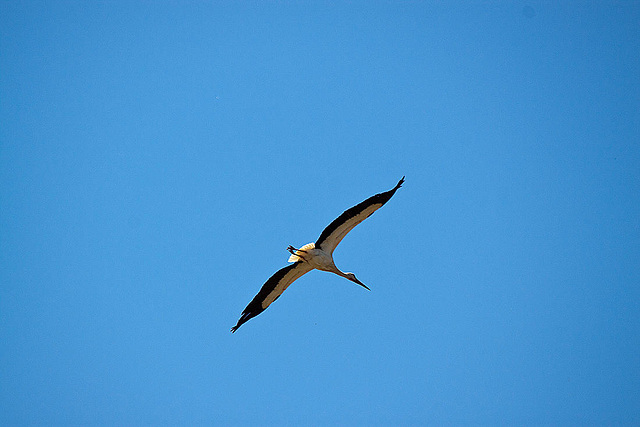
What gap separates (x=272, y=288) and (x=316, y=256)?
1.52 meters

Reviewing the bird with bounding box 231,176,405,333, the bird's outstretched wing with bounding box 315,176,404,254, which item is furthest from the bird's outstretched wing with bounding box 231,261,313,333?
the bird's outstretched wing with bounding box 315,176,404,254

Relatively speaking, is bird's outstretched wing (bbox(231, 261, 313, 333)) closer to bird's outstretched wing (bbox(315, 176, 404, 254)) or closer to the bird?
the bird

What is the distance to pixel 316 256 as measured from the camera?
15078 mm

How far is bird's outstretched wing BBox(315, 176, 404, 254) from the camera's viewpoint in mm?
14414

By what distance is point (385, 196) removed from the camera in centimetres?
1446

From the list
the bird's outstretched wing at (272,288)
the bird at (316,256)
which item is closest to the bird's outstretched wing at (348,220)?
the bird at (316,256)

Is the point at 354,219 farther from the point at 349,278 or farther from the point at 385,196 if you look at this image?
the point at 349,278

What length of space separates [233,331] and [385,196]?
5290 millimetres

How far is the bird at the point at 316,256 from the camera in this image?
1450cm

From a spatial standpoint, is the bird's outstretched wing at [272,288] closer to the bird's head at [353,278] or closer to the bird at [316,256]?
the bird at [316,256]

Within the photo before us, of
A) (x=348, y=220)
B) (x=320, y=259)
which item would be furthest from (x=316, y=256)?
(x=348, y=220)

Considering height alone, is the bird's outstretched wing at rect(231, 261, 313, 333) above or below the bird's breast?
below

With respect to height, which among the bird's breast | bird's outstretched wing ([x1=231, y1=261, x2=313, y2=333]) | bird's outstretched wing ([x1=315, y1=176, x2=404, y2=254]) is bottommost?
bird's outstretched wing ([x1=231, y1=261, x2=313, y2=333])

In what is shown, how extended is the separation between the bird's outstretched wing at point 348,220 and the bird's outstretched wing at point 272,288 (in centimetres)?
84
